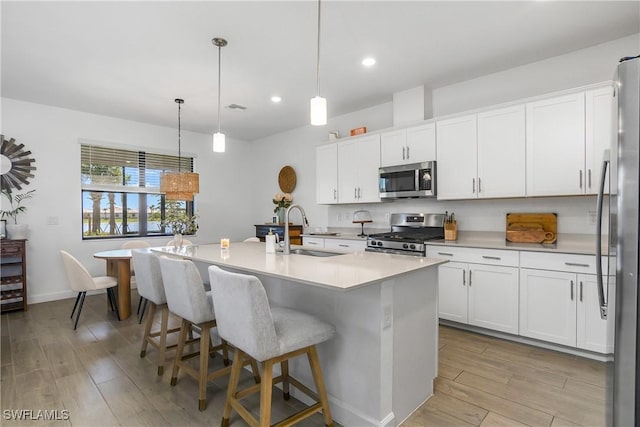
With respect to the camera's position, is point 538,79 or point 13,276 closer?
point 538,79

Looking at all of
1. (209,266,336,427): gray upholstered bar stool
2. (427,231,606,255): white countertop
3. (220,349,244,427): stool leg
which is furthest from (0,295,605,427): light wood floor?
(427,231,606,255): white countertop

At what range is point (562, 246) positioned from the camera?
9.59 feet

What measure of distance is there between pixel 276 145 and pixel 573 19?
181 inches

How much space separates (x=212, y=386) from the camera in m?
2.28

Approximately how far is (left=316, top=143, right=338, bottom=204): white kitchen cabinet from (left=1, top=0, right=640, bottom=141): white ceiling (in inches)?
36.3

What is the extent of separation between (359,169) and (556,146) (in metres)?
2.20

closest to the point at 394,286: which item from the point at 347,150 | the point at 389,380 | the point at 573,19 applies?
the point at 389,380

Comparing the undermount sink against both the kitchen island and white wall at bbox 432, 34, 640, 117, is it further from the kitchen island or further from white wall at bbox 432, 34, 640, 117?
white wall at bbox 432, 34, 640, 117

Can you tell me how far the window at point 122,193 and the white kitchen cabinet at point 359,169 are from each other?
279 cm

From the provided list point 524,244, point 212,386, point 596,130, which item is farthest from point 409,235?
point 212,386

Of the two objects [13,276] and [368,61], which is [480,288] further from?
[13,276]

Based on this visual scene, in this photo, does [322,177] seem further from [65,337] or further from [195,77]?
[65,337]

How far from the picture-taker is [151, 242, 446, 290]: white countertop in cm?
155

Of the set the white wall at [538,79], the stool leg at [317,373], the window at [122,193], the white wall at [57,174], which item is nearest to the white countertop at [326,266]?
the stool leg at [317,373]
